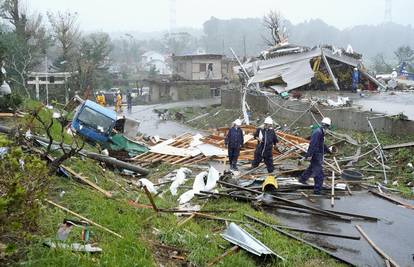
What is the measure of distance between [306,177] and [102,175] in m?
5.09

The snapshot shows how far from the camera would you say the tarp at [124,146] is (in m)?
15.8

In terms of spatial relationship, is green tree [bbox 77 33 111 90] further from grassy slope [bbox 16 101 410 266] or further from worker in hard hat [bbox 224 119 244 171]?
grassy slope [bbox 16 101 410 266]

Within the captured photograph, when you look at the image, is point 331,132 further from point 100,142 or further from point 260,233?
point 260,233

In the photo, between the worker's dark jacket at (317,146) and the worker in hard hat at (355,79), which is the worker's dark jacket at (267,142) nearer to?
the worker's dark jacket at (317,146)

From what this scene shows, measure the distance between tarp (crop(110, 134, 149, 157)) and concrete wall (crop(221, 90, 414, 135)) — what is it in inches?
309

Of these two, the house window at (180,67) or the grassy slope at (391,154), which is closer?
the grassy slope at (391,154)

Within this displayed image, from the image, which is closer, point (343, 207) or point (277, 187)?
point (343, 207)

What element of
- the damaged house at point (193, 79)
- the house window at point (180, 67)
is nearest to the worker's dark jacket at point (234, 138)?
the damaged house at point (193, 79)

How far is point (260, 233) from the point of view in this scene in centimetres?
734

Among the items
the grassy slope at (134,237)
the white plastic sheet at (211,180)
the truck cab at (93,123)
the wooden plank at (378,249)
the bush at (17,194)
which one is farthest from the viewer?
the truck cab at (93,123)

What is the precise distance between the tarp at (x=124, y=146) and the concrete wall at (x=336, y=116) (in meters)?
7.84

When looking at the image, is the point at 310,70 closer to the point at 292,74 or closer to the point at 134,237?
the point at 292,74

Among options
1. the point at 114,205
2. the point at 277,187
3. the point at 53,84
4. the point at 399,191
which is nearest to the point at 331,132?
the point at 399,191

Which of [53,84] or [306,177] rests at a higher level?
[53,84]
